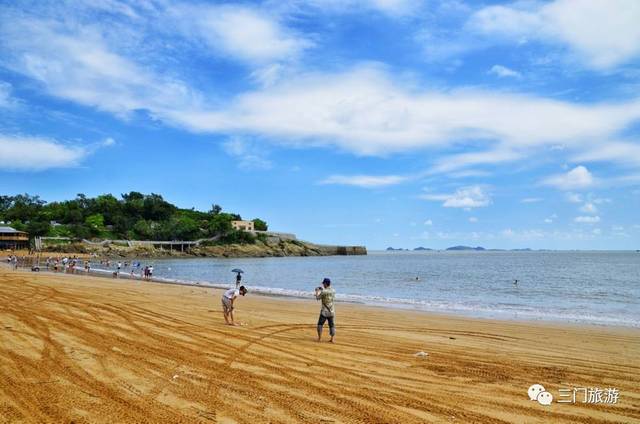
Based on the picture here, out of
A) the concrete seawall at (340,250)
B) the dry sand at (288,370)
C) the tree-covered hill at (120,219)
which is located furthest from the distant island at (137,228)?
the dry sand at (288,370)

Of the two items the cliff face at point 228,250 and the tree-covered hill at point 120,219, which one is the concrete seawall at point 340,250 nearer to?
the cliff face at point 228,250

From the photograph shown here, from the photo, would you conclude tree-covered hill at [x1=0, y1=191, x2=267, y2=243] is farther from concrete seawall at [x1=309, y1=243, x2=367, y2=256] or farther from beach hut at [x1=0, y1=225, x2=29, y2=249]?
concrete seawall at [x1=309, y1=243, x2=367, y2=256]

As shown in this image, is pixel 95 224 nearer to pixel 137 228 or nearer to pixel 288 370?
pixel 137 228

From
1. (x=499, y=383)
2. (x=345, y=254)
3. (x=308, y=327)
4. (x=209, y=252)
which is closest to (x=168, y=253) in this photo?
(x=209, y=252)

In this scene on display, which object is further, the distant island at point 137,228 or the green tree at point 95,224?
the green tree at point 95,224

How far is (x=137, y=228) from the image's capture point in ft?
433

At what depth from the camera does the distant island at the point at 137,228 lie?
11175cm

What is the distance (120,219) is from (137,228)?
6403mm

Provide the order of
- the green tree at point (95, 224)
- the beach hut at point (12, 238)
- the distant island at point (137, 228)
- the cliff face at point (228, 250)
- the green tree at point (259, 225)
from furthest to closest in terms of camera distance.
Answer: the green tree at point (259, 225), the green tree at point (95, 224), the distant island at point (137, 228), the cliff face at point (228, 250), the beach hut at point (12, 238)

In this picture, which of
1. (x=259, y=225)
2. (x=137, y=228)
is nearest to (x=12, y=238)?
(x=137, y=228)

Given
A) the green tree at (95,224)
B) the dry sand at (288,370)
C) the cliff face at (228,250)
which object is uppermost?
the green tree at (95,224)

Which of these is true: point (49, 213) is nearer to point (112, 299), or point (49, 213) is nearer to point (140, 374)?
point (112, 299)

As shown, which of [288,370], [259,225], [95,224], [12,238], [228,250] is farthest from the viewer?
[259,225]

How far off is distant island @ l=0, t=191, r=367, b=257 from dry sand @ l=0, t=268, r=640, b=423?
326ft
